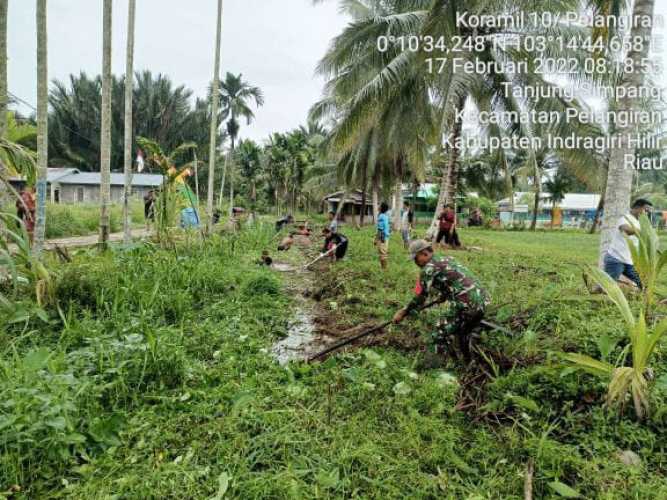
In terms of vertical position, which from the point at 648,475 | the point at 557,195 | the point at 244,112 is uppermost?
the point at 244,112

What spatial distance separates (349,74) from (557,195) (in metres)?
26.4

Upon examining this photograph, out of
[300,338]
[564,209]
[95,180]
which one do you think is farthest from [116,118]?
[564,209]

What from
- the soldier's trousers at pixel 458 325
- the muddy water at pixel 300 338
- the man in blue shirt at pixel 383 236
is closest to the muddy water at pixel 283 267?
the muddy water at pixel 300 338

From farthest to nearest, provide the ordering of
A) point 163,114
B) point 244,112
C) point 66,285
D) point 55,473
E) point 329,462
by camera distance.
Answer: point 163,114 < point 244,112 < point 66,285 < point 329,462 < point 55,473

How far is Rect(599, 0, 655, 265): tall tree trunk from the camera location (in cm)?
469

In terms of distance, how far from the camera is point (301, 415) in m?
2.78

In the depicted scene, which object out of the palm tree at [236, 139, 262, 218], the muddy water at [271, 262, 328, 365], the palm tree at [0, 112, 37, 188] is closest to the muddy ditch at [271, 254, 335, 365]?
the muddy water at [271, 262, 328, 365]

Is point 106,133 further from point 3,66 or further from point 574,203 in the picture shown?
point 574,203

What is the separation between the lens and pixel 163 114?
126ft

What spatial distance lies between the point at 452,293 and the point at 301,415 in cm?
179

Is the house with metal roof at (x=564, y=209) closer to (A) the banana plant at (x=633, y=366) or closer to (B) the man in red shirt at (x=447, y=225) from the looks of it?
(B) the man in red shirt at (x=447, y=225)

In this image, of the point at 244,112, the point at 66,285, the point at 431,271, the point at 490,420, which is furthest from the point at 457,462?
the point at 244,112

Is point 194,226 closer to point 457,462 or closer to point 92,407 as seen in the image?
point 92,407

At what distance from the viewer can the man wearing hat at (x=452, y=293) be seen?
11.5 ft
